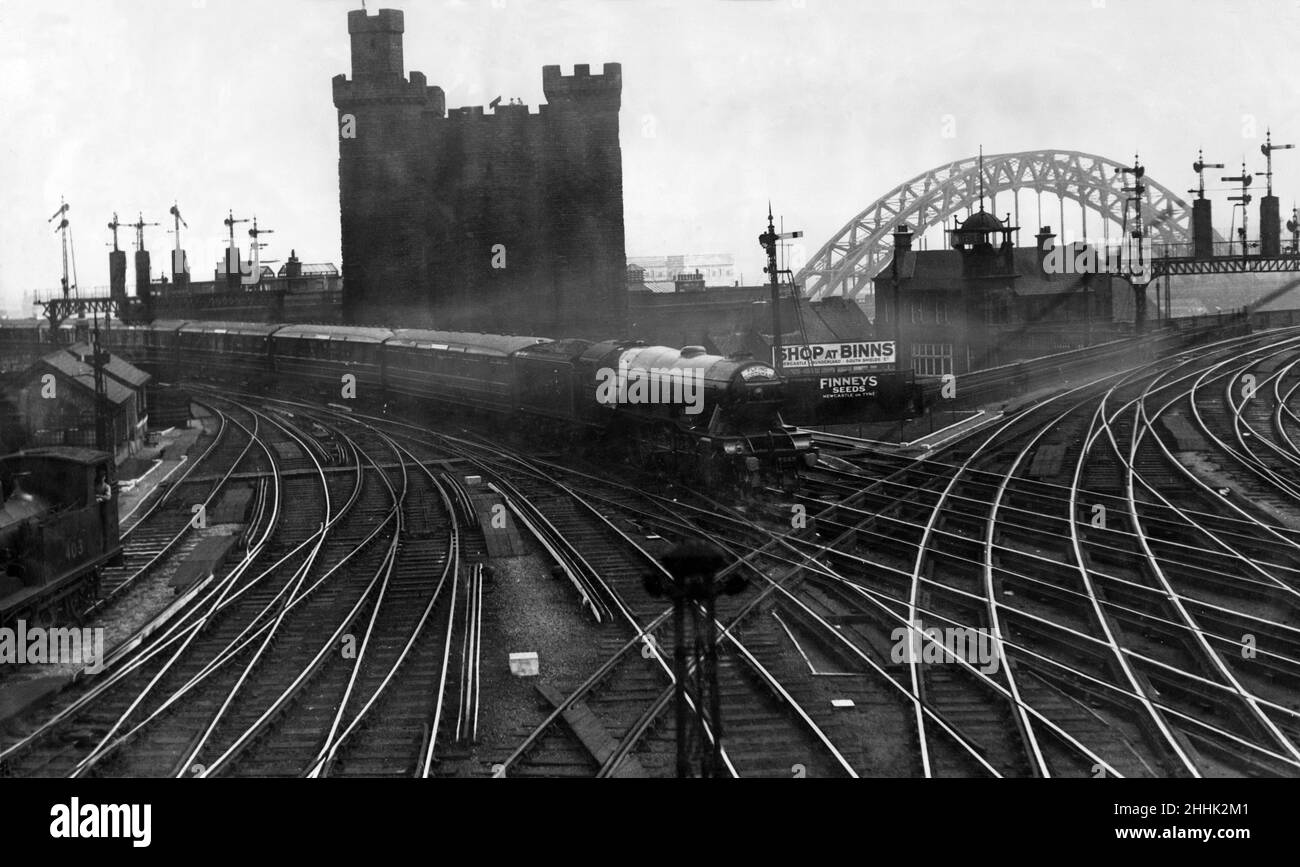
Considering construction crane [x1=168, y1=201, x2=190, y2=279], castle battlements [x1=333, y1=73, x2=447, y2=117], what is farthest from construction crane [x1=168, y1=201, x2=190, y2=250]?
castle battlements [x1=333, y1=73, x2=447, y2=117]

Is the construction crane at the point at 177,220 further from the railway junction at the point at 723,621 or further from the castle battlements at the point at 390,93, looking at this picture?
the railway junction at the point at 723,621

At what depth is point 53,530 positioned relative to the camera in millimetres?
14906

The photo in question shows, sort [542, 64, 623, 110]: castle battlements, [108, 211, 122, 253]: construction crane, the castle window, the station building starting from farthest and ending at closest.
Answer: [108, 211, 122, 253]: construction crane → the castle window → [542, 64, 623, 110]: castle battlements → the station building

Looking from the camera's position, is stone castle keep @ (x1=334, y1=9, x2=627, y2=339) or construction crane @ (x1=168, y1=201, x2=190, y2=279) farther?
construction crane @ (x1=168, y1=201, x2=190, y2=279)

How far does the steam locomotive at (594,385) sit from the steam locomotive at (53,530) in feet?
33.9

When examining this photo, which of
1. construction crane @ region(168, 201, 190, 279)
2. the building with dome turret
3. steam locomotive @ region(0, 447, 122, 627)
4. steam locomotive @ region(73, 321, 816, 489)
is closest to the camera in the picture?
steam locomotive @ region(0, 447, 122, 627)

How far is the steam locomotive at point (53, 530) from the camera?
46.0 ft

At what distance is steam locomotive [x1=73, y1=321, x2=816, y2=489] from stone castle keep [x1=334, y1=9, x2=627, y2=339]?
254 inches

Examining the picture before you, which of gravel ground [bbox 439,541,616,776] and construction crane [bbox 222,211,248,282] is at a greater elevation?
construction crane [bbox 222,211,248,282]

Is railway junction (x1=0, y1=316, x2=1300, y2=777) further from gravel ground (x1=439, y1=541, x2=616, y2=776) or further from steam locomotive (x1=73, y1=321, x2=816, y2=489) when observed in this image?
steam locomotive (x1=73, y1=321, x2=816, y2=489)

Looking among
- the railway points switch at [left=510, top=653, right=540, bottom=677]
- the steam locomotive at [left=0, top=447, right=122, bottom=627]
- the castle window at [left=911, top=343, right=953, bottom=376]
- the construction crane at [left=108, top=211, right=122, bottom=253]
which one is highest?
the construction crane at [left=108, top=211, right=122, bottom=253]

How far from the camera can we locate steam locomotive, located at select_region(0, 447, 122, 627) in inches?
551

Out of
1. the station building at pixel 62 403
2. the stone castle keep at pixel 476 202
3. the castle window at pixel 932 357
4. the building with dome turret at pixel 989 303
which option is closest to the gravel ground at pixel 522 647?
the station building at pixel 62 403

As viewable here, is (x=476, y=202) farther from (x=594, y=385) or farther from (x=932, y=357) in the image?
(x=594, y=385)
